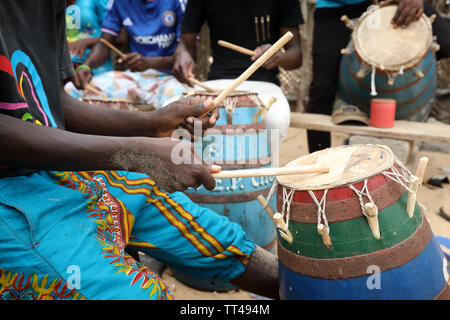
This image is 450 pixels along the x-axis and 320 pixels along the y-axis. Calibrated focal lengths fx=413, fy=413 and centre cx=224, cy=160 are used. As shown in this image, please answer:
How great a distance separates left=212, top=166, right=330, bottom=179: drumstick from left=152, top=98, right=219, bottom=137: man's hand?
389 millimetres

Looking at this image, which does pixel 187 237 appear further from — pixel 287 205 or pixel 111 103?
pixel 111 103

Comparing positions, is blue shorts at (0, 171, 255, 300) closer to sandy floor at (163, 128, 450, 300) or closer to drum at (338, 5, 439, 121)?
sandy floor at (163, 128, 450, 300)

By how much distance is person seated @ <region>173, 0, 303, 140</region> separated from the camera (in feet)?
10.1

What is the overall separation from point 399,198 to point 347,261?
0.85 ft

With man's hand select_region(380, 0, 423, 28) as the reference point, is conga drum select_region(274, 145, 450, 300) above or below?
below

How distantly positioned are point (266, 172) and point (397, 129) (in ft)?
6.46

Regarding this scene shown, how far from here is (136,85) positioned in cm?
348

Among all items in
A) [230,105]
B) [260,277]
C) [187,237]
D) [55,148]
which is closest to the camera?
[55,148]

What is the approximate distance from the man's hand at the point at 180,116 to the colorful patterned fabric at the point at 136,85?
1643 mm

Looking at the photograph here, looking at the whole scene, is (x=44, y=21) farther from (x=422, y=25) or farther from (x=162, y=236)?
(x=422, y=25)

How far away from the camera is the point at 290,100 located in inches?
221

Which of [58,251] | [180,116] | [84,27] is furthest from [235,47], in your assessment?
[84,27]

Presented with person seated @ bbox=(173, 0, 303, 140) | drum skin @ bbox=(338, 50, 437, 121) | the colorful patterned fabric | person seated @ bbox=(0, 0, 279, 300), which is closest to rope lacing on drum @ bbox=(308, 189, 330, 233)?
person seated @ bbox=(0, 0, 279, 300)

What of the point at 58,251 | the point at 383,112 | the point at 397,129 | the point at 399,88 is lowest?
the point at 397,129
